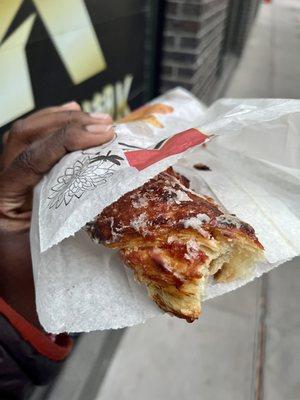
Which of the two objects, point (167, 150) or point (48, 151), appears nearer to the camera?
point (167, 150)

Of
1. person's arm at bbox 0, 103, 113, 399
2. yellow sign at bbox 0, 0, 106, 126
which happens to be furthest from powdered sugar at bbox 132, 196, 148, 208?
yellow sign at bbox 0, 0, 106, 126

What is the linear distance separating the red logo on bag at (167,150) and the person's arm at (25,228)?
0.17 meters

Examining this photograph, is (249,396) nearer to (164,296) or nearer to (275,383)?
(275,383)

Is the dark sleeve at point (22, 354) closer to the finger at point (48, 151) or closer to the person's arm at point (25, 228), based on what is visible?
the person's arm at point (25, 228)

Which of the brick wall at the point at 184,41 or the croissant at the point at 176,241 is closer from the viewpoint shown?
the croissant at the point at 176,241

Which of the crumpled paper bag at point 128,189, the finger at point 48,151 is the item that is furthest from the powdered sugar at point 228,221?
the finger at point 48,151

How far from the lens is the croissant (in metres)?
0.99

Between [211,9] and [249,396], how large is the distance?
337 centimetres

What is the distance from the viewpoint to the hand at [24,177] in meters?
1.30

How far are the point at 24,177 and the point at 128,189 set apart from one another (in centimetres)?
47

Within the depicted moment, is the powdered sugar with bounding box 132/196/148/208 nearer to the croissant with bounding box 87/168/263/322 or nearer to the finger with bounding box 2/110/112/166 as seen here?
the croissant with bounding box 87/168/263/322

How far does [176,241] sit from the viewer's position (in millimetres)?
1012

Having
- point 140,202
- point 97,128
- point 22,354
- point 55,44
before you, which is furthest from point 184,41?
point 22,354

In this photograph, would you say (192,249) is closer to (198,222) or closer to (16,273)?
(198,222)
